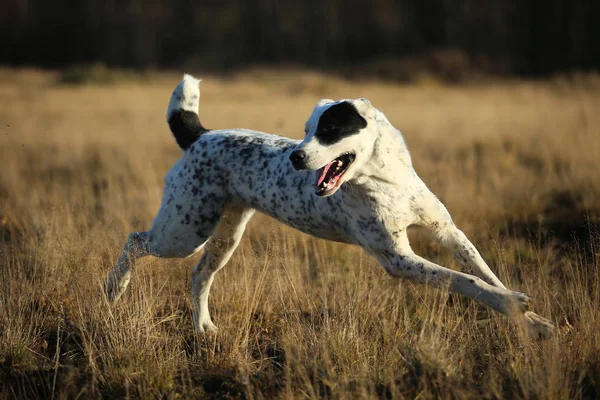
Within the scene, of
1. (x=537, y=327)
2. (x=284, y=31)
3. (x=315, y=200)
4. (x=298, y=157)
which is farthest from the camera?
(x=284, y=31)

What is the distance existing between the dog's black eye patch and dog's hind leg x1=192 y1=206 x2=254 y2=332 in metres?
1.49

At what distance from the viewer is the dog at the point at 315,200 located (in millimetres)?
4637

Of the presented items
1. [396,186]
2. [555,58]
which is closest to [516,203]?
[396,186]

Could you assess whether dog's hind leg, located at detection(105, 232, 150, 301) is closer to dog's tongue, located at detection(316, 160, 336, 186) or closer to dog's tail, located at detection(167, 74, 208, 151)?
dog's tail, located at detection(167, 74, 208, 151)

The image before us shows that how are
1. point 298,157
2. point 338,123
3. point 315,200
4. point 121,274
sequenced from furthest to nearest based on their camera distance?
point 121,274, point 315,200, point 338,123, point 298,157

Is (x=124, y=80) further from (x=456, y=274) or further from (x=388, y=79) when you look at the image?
(x=456, y=274)

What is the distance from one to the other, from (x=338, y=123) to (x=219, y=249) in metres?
1.89

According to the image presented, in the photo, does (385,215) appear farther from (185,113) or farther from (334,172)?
(185,113)

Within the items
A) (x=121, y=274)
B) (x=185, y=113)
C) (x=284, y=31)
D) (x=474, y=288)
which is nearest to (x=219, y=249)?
(x=121, y=274)

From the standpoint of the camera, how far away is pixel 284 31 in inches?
1558

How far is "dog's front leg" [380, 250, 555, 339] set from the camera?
14.0ft

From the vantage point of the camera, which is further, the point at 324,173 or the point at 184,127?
the point at 184,127

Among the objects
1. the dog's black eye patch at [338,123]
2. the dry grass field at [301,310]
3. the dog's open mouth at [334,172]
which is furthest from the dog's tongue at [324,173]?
the dry grass field at [301,310]

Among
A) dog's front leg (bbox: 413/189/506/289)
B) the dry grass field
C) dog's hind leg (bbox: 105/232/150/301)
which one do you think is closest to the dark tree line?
the dry grass field
